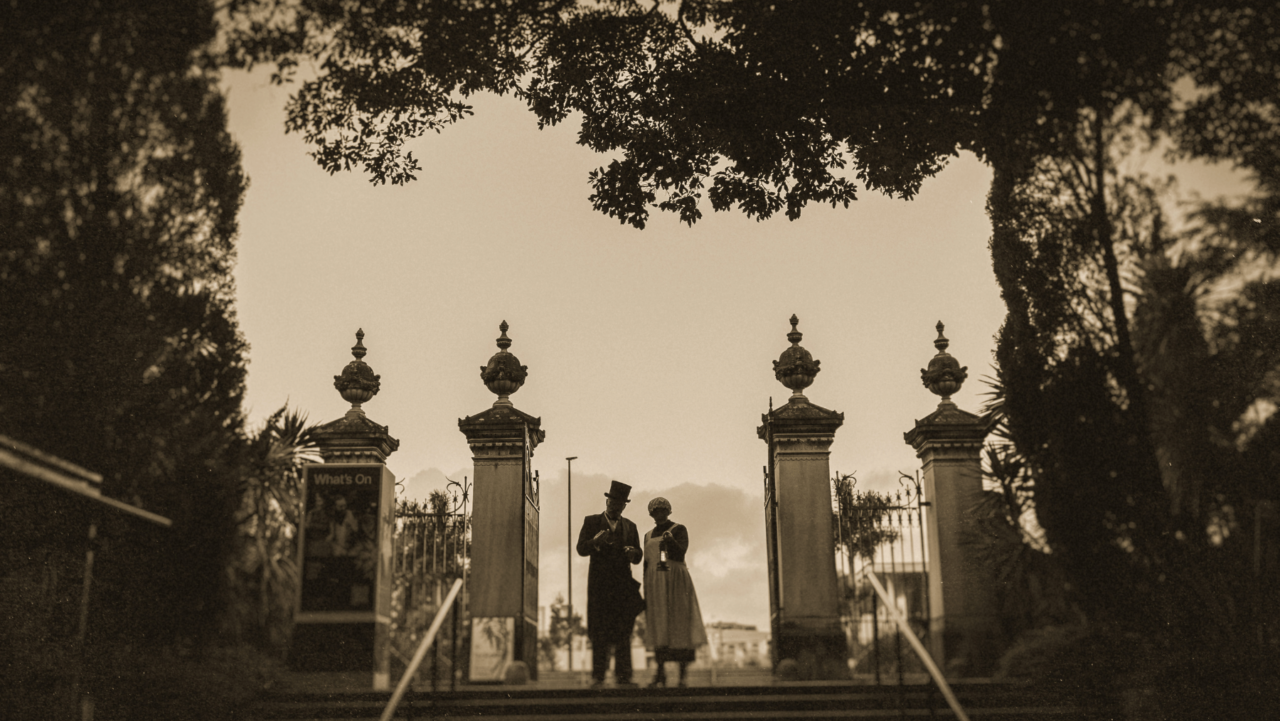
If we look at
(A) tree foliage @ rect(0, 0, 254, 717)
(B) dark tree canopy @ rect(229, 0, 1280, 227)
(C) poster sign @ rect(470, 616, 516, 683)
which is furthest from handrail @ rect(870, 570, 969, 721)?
(A) tree foliage @ rect(0, 0, 254, 717)

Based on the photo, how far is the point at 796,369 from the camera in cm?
1074

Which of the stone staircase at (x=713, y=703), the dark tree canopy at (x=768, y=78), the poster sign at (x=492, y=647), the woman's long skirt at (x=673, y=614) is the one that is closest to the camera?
the dark tree canopy at (x=768, y=78)

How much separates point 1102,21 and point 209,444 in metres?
5.03

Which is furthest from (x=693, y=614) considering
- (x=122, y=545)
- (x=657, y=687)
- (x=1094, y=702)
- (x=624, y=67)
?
(x=122, y=545)

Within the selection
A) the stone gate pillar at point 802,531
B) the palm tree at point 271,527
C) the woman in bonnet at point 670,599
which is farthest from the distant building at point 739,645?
Answer: the palm tree at point 271,527

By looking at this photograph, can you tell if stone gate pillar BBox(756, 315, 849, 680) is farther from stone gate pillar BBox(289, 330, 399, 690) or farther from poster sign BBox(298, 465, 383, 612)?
poster sign BBox(298, 465, 383, 612)

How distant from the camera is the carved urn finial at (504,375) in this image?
1069 cm

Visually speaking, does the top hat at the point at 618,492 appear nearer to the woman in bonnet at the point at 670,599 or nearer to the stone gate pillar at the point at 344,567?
the woman in bonnet at the point at 670,599

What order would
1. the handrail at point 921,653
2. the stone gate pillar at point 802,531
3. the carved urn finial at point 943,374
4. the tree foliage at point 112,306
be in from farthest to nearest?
1. the carved urn finial at point 943,374
2. the stone gate pillar at point 802,531
3. the handrail at point 921,653
4. the tree foliage at point 112,306

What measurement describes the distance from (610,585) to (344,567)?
3.65 metres

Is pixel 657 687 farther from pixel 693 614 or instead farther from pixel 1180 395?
pixel 1180 395

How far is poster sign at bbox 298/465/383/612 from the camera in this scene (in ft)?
18.2

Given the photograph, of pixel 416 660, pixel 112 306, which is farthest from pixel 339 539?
pixel 112 306

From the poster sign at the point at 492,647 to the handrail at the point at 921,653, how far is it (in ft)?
12.3
